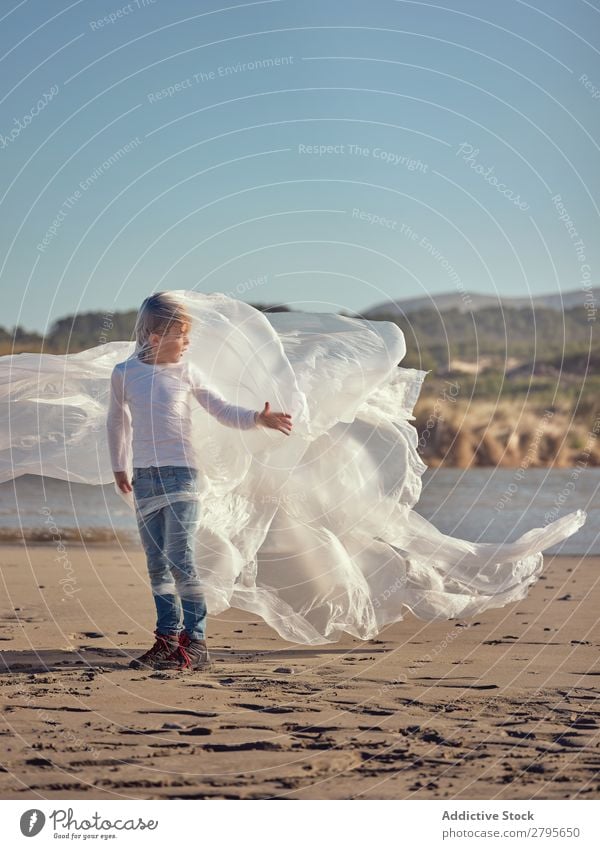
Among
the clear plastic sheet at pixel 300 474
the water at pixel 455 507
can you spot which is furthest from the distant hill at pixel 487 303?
the clear plastic sheet at pixel 300 474

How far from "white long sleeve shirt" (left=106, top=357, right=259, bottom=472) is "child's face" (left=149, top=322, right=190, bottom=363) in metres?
0.06

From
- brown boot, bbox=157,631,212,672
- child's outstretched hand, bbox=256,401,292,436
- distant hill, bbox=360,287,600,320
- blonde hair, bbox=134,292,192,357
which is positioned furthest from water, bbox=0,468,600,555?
distant hill, bbox=360,287,600,320

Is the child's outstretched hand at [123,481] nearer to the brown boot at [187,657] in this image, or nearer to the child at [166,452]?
the child at [166,452]

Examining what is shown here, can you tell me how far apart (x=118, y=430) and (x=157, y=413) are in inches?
11.9

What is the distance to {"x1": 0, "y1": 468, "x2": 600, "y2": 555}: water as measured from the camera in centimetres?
1321

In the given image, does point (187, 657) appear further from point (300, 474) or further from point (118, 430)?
point (300, 474)

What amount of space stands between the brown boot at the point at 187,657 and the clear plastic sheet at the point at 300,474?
639mm

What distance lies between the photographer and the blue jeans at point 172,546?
6594 mm

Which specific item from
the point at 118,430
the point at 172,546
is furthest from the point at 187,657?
the point at 118,430

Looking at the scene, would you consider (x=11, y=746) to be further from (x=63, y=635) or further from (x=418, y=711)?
(x=63, y=635)

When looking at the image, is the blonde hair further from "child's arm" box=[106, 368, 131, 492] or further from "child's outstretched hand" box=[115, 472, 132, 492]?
"child's outstretched hand" box=[115, 472, 132, 492]

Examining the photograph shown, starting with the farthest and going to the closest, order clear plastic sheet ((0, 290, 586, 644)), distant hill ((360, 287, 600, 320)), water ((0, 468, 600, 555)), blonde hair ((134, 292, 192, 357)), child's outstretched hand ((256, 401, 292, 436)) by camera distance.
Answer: distant hill ((360, 287, 600, 320)) → water ((0, 468, 600, 555)) → clear plastic sheet ((0, 290, 586, 644)) → blonde hair ((134, 292, 192, 357)) → child's outstretched hand ((256, 401, 292, 436))

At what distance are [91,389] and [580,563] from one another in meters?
5.68
